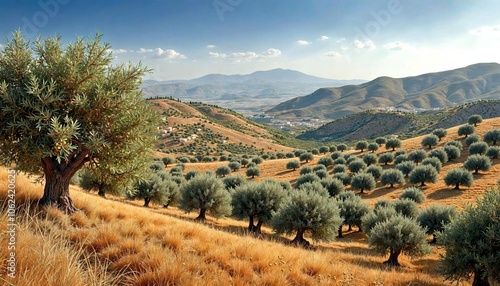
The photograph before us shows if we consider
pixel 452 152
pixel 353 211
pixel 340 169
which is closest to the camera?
pixel 353 211

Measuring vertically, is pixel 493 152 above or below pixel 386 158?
above

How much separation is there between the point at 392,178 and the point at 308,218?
78.0 ft

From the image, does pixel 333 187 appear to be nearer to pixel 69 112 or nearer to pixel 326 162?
pixel 326 162

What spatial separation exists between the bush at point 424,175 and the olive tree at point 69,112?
35.2 m

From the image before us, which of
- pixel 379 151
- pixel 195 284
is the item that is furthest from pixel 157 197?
pixel 379 151

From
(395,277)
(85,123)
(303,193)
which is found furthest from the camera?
(303,193)

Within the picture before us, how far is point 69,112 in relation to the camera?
8.96m

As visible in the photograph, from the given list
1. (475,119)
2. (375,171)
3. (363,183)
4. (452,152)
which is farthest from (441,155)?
(475,119)

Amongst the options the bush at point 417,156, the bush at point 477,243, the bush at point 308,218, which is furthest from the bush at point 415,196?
the bush at point 477,243

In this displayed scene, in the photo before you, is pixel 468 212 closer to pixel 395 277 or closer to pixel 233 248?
pixel 395 277

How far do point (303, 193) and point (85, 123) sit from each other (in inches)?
536

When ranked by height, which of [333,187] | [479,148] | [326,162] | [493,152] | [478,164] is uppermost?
[479,148]

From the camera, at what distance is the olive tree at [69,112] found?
813 centimetres

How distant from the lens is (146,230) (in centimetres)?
941
